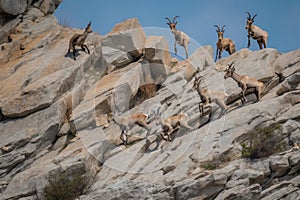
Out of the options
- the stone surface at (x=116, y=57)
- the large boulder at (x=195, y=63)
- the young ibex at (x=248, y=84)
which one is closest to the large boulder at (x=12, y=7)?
the stone surface at (x=116, y=57)

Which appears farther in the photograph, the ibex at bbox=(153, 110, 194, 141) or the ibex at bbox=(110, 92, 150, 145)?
the ibex at bbox=(110, 92, 150, 145)

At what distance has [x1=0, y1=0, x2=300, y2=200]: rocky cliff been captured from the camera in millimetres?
17094

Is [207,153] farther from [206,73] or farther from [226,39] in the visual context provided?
[226,39]

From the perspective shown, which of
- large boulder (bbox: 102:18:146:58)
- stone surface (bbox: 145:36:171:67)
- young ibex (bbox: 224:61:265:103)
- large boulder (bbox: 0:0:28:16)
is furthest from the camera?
large boulder (bbox: 0:0:28:16)

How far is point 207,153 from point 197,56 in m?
10.0

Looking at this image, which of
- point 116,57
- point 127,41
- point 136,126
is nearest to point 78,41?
point 116,57

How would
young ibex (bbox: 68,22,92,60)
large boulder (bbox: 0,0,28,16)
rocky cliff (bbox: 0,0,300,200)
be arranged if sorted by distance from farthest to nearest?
large boulder (bbox: 0,0,28,16) < young ibex (bbox: 68,22,92,60) < rocky cliff (bbox: 0,0,300,200)

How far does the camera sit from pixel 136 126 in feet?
76.1

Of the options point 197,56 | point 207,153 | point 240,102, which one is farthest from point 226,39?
point 207,153

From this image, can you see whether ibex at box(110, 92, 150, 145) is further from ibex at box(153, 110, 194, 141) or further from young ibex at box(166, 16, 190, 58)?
young ibex at box(166, 16, 190, 58)

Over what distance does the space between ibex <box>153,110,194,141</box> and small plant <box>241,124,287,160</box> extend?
317cm

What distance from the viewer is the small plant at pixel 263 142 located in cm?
1827

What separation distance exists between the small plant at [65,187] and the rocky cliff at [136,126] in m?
0.22

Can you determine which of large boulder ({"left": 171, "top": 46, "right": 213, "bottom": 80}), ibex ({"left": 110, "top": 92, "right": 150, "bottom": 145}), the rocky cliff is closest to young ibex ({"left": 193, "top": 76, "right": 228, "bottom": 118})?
the rocky cliff
